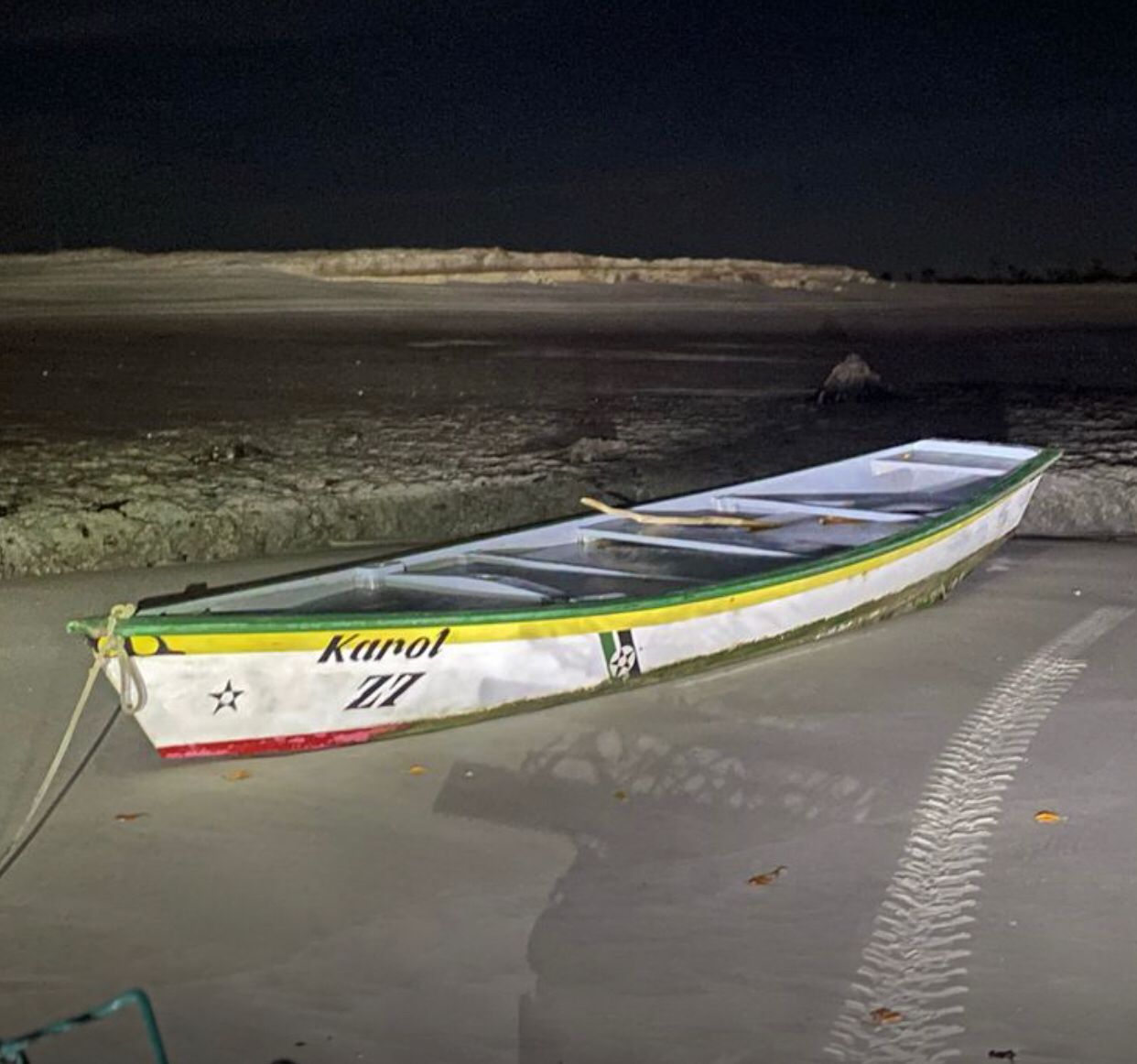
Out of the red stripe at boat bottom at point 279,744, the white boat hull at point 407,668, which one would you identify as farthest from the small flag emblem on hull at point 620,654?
the red stripe at boat bottom at point 279,744

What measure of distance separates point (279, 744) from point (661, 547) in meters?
2.93

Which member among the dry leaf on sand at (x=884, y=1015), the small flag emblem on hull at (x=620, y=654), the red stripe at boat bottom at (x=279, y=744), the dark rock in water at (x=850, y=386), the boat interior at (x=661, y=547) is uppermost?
the dark rock in water at (x=850, y=386)

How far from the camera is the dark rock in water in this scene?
15648 mm

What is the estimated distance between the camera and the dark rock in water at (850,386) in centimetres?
1565

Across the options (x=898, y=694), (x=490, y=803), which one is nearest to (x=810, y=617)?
(x=898, y=694)

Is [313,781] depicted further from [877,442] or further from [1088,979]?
[877,442]

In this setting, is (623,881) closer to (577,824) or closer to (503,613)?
(577,824)

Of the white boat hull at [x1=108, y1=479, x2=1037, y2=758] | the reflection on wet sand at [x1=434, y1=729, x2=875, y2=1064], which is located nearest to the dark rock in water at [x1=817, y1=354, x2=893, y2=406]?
the white boat hull at [x1=108, y1=479, x2=1037, y2=758]

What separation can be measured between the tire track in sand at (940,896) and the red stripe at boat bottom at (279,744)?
2.29 m

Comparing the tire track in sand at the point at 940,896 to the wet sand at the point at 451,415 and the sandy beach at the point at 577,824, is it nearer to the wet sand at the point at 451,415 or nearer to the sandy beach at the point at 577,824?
the sandy beach at the point at 577,824

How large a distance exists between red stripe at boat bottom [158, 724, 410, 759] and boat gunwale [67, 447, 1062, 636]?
20.0 inches

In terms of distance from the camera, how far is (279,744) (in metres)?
6.52

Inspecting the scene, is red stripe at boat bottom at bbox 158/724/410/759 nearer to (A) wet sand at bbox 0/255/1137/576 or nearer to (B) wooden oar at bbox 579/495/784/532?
(B) wooden oar at bbox 579/495/784/532

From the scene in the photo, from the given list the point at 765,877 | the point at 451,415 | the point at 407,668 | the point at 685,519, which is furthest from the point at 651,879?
the point at 451,415
